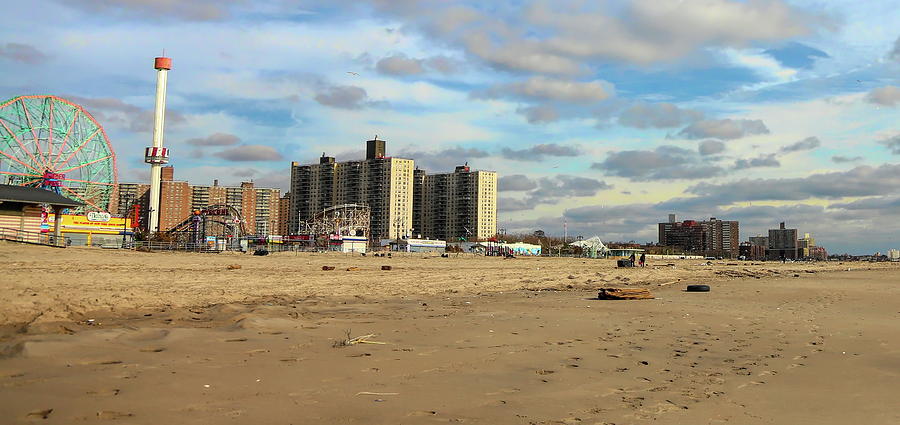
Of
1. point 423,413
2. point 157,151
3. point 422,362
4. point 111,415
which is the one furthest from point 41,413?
point 157,151

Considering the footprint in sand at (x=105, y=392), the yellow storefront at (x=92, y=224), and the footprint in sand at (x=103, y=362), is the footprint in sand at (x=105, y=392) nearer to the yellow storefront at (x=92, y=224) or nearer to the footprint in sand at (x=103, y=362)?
the footprint in sand at (x=103, y=362)

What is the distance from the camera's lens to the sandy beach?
5.57 m

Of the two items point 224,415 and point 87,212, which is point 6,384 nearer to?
point 224,415

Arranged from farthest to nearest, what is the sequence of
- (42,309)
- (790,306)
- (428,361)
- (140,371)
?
(790,306) → (42,309) → (428,361) → (140,371)

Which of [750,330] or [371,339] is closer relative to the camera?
[371,339]

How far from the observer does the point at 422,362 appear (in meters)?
7.96

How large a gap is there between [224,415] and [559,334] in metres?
7.16

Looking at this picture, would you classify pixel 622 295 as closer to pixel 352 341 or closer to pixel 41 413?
pixel 352 341

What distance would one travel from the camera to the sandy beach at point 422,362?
5.57 m

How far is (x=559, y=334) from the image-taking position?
36.6 ft

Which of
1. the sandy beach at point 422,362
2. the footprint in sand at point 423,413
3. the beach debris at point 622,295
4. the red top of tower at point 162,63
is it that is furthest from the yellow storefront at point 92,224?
the footprint in sand at point 423,413

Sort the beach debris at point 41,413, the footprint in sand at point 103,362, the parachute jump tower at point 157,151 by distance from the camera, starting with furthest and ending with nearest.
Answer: the parachute jump tower at point 157,151 → the footprint in sand at point 103,362 → the beach debris at point 41,413

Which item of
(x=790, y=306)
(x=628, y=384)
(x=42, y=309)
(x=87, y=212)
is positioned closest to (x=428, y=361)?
(x=628, y=384)

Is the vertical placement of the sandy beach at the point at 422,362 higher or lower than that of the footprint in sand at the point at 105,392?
lower
